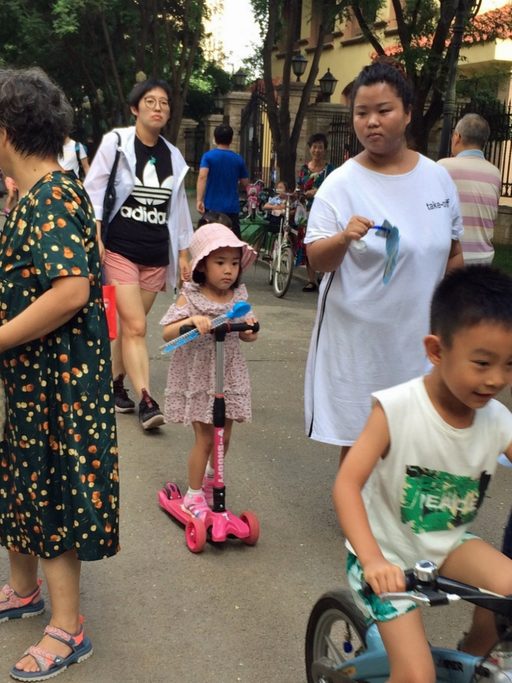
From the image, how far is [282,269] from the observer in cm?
1199

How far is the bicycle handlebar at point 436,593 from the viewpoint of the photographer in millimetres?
1883

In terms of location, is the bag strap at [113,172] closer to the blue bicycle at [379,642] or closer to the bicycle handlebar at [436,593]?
the blue bicycle at [379,642]

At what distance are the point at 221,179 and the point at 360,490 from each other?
31.3ft

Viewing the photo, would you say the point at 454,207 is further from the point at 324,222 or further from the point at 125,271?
the point at 125,271

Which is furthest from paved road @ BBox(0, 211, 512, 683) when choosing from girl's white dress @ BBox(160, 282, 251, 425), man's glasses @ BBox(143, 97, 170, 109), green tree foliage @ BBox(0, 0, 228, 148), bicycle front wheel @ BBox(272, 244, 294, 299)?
green tree foliage @ BBox(0, 0, 228, 148)

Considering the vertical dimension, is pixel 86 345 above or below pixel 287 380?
above

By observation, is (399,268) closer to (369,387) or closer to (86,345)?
(369,387)

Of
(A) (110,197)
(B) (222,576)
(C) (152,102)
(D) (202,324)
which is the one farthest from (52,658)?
(C) (152,102)

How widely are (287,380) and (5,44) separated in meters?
22.0

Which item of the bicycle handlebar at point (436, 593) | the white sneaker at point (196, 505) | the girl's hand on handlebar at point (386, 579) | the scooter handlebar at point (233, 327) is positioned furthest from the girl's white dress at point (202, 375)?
the bicycle handlebar at point (436, 593)

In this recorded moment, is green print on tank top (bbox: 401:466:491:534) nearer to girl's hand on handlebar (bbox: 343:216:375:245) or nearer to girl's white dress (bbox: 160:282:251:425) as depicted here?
girl's hand on handlebar (bbox: 343:216:375:245)

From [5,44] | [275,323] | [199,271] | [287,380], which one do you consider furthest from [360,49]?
[199,271]

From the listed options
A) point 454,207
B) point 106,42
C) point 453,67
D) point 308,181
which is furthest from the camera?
point 106,42

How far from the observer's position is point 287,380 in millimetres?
7758
